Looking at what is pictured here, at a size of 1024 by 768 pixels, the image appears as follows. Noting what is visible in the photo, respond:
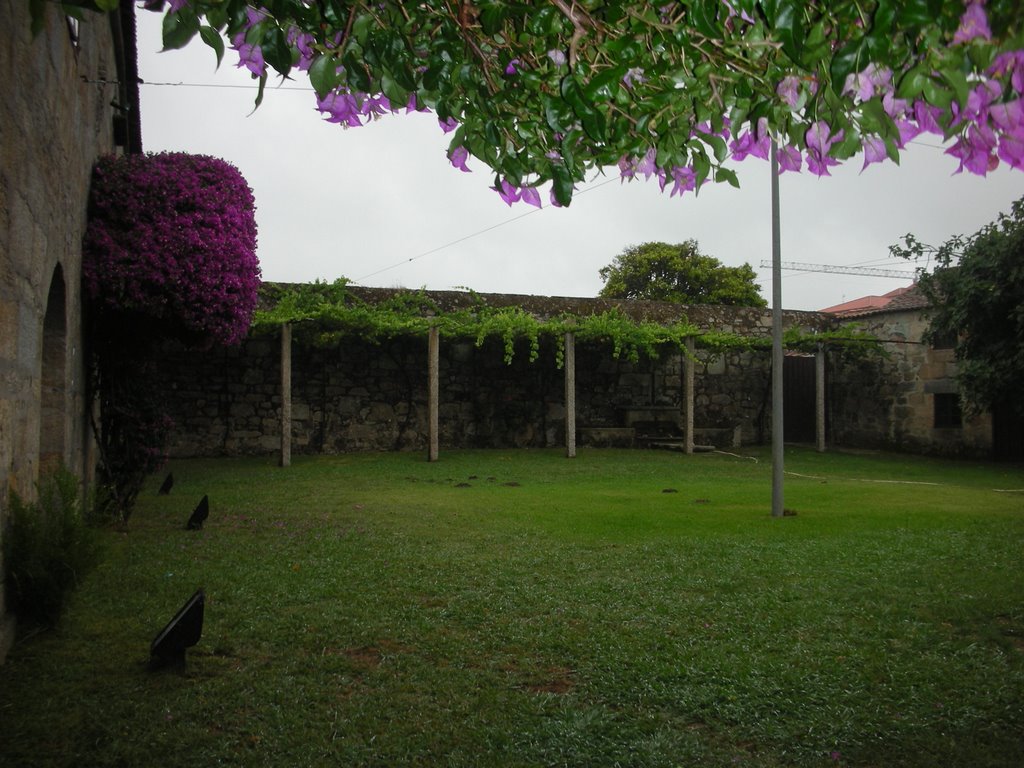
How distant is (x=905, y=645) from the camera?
3.30 meters

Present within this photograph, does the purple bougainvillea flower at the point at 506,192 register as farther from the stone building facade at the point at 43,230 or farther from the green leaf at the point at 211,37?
the stone building facade at the point at 43,230

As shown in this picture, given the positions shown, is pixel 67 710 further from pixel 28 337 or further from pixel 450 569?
pixel 450 569

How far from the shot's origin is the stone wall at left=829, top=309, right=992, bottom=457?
48.1 feet

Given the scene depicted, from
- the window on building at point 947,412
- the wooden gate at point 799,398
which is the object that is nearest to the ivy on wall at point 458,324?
the wooden gate at point 799,398

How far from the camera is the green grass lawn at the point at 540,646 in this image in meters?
2.43

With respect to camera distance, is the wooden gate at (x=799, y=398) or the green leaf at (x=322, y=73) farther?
the wooden gate at (x=799, y=398)

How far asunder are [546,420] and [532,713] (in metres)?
11.7

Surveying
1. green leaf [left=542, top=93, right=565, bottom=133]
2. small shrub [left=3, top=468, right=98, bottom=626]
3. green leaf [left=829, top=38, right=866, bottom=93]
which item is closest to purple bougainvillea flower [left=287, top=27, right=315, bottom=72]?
green leaf [left=542, top=93, right=565, bottom=133]

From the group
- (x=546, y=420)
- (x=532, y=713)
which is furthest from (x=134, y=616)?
(x=546, y=420)

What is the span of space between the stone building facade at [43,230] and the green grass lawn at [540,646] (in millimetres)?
844

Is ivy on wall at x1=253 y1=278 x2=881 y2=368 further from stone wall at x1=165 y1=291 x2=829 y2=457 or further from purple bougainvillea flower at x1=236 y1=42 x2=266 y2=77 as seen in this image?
purple bougainvillea flower at x1=236 y1=42 x2=266 y2=77

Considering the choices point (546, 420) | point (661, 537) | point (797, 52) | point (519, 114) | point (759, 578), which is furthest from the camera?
point (546, 420)

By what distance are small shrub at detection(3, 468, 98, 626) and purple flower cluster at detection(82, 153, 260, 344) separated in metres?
2.26

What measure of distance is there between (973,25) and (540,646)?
2737 mm
